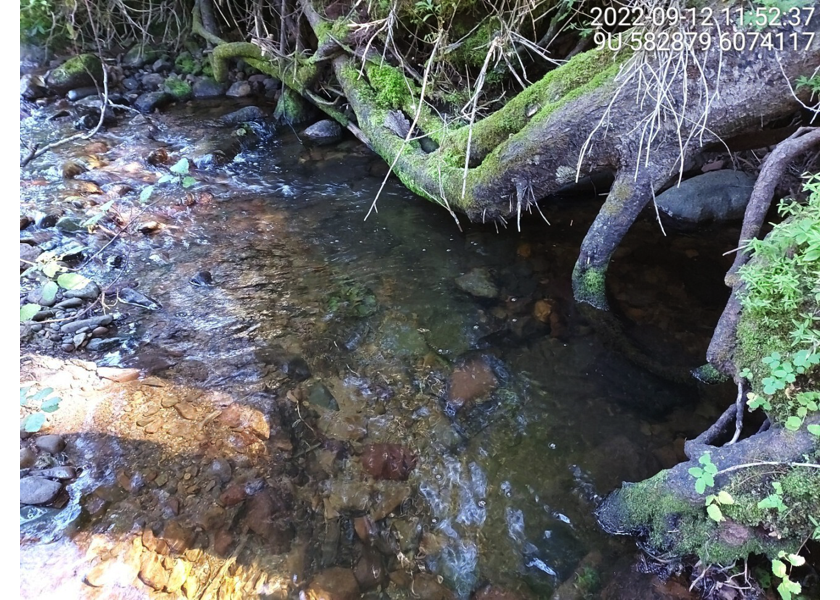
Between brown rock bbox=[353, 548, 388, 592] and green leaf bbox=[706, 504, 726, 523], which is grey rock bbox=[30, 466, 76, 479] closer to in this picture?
brown rock bbox=[353, 548, 388, 592]

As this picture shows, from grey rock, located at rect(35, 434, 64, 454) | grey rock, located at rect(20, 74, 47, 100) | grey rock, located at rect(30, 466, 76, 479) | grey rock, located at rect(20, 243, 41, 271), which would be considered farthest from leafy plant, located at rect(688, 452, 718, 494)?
grey rock, located at rect(20, 74, 47, 100)

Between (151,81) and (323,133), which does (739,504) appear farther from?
(151,81)

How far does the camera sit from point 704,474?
216 centimetres

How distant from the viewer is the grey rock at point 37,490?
2.45 meters

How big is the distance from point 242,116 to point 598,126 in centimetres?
561

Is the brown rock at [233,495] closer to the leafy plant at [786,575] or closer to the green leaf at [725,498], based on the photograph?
the green leaf at [725,498]

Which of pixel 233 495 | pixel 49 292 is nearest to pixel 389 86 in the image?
pixel 49 292

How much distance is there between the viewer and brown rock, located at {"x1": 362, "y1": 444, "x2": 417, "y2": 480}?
284 cm

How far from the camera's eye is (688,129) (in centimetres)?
317

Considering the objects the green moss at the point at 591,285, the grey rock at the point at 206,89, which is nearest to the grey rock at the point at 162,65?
the grey rock at the point at 206,89

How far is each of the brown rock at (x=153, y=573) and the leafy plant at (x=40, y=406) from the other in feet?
3.07

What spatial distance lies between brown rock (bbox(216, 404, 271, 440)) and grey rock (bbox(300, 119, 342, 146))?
4616 millimetres

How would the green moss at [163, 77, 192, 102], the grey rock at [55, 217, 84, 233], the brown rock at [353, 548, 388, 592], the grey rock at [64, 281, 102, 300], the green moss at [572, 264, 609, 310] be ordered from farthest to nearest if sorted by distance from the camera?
the green moss at [163, 77, 192, 102] → the grey rock at [55, 217, 84, 233] → the green moss at [572, 264, 609, 310] → the grey rock at [64, 281, 102, 300] → the brown rock at [353, 548, 388, 592]
